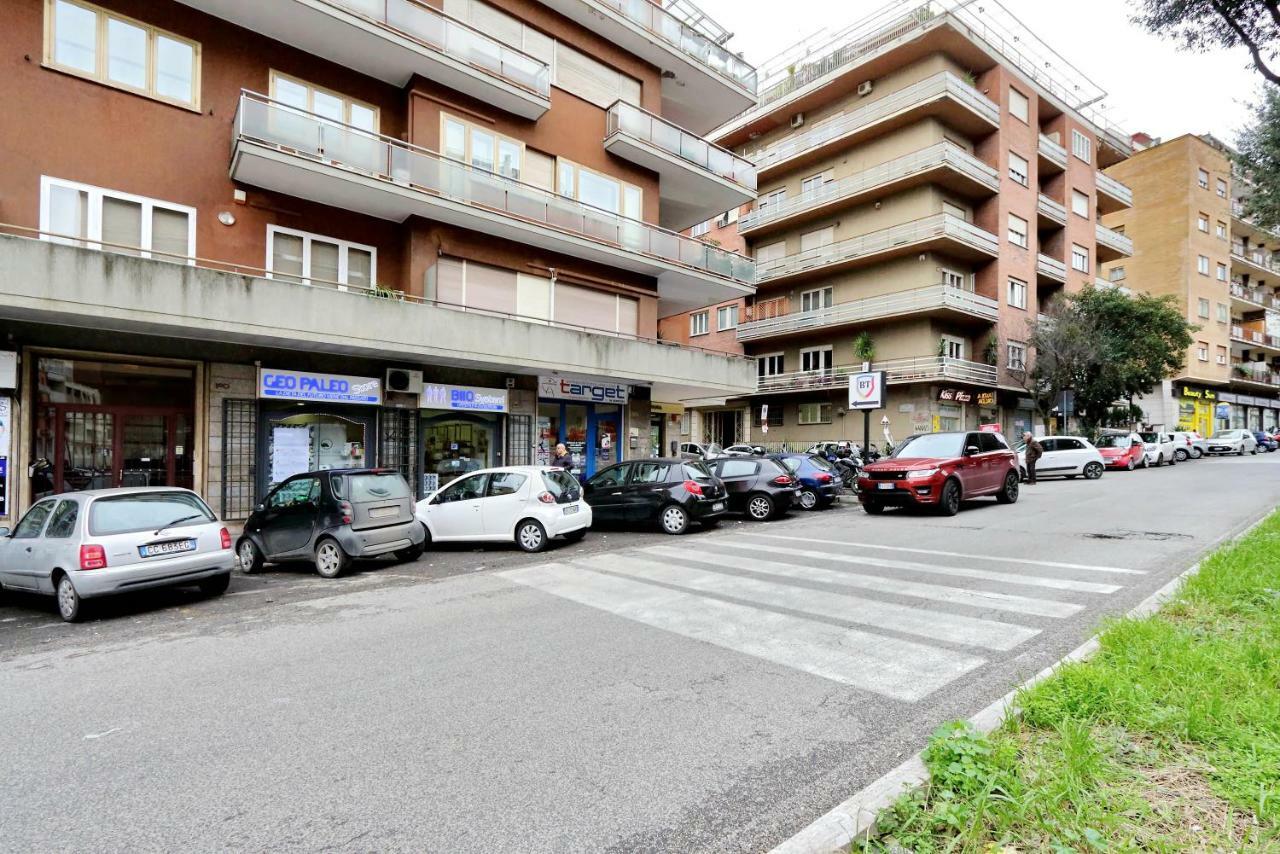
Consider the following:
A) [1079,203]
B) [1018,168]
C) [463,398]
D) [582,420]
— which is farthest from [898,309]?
[463,398]

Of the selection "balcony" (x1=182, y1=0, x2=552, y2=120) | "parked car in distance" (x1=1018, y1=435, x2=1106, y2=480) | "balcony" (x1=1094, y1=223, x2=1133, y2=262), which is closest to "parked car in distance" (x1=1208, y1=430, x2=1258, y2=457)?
"balcony" (x1=1094, y1=223, x2=1133, y2=262)

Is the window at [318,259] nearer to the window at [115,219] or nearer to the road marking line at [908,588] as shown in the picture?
the window at [115,219]

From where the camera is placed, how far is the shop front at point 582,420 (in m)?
18.1

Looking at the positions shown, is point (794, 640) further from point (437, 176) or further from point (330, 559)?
point (437, 176)

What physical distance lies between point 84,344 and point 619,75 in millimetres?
15394

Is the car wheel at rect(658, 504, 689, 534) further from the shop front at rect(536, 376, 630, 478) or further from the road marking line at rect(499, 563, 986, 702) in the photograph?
the shop front at rect(536, 376, 630, 478)

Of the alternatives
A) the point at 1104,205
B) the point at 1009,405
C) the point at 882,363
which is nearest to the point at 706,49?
the point at 882,363

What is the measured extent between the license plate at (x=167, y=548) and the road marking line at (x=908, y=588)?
20.5ft

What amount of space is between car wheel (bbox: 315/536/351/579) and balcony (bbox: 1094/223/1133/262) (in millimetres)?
46332

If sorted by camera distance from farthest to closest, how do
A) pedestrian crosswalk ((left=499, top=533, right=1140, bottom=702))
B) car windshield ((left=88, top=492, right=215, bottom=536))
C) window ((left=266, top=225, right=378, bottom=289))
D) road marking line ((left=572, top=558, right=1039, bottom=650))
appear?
window ((left=266, top=225, right=378, bottom=289)) → car windshield ((left=88, top=492, right=215, bottom=536)) → road marking line ((left=572, top=558, right=1039, bottom=650)) → pedestrian crosswalk ((left=499, top=533, right=1140, bottom=702))

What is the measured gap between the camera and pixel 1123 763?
122 inches

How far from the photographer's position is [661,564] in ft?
30.5

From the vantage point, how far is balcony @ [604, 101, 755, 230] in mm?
19016

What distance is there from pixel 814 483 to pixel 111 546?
13886 millimetres
